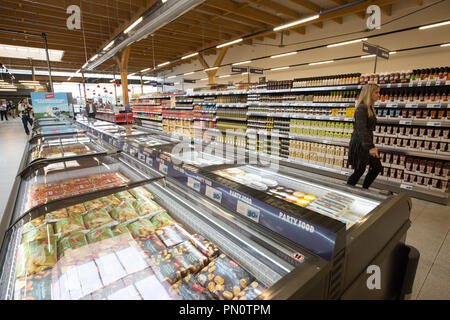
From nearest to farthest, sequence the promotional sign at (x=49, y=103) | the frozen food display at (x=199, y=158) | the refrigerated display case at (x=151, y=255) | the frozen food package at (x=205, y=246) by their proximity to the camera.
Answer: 1. the refrigerated display case at (x=151, y=255)
2. the frozen food package at (x=205, y=246)
3. the frozen food display at (x=199, y=158)
4. the promotional sign at (x=49, y=103)

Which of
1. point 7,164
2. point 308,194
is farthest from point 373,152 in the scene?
point 7,164

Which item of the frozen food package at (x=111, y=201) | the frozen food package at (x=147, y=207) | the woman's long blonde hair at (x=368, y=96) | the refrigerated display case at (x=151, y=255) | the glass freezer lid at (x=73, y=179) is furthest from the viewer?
the woman's long blonde hair at (x=368, y=96)

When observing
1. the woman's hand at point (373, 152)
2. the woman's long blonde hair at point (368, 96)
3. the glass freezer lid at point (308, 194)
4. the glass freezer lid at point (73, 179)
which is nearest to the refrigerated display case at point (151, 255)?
the glass freezer lid at point (73, 179)

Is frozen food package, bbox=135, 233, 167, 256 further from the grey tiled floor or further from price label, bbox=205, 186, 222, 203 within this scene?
the grey tiled floor

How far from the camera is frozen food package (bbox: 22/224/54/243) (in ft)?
4.55

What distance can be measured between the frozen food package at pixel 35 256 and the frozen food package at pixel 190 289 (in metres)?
0.73

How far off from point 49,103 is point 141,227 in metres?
8.32

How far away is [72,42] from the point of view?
42.1 ft

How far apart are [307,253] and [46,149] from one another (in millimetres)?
4125

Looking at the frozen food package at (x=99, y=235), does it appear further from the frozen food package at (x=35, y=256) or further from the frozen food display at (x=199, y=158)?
the frozen food display at (x=199, y=158)

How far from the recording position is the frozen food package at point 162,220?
5.10 feet

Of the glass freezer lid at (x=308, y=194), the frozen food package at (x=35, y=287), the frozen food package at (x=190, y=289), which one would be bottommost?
the frozen food package at (x=190, y=289)

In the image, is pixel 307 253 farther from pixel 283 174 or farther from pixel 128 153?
pixel 128 153
